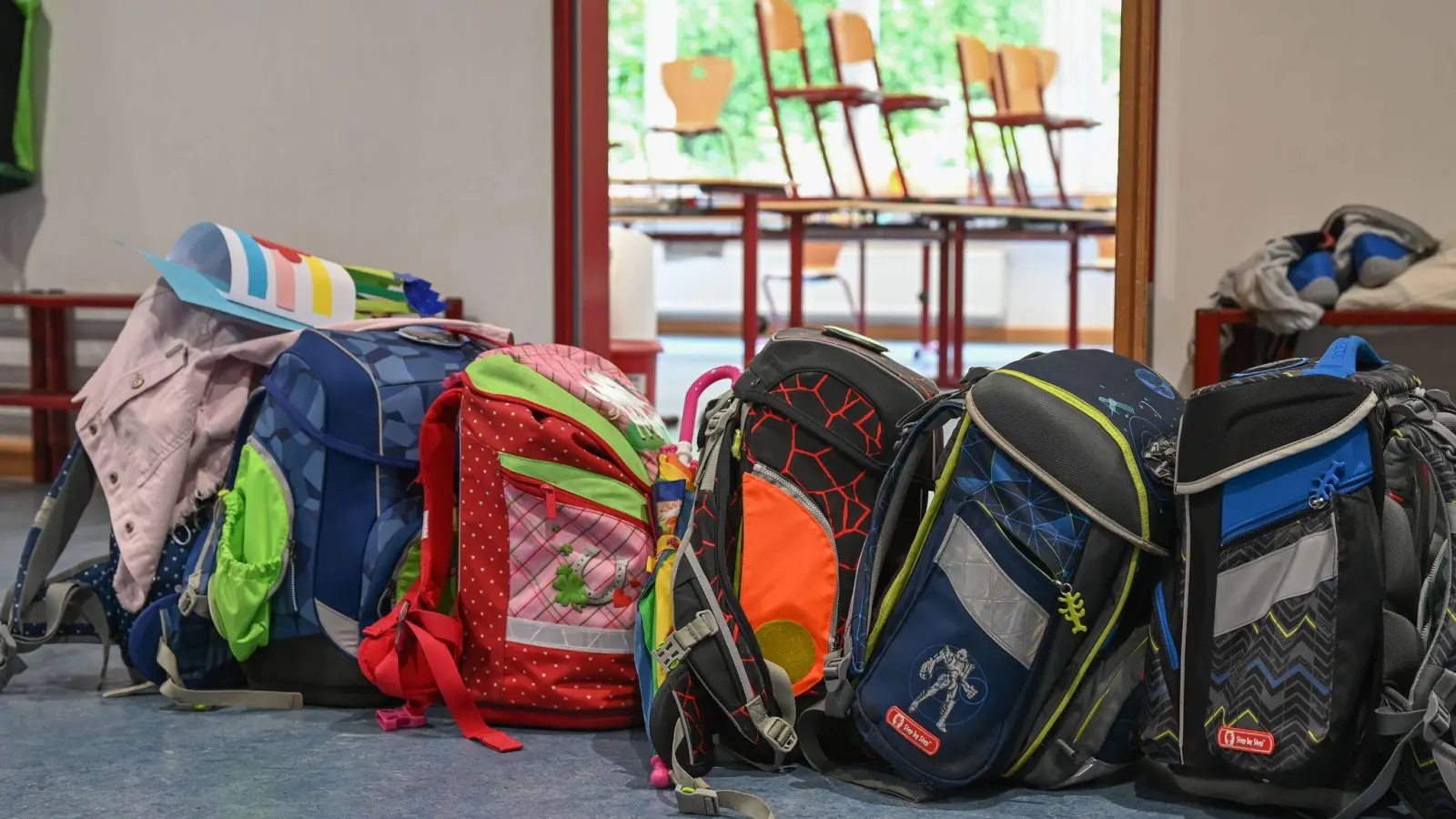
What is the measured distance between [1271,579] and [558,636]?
30.2 inches

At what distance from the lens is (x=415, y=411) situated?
164 cm

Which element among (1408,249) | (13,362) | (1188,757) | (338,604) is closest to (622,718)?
(338,604)

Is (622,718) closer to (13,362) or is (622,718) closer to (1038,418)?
(1038,418)

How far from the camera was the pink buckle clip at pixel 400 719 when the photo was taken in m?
1.56

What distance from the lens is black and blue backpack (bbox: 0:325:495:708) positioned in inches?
62.7

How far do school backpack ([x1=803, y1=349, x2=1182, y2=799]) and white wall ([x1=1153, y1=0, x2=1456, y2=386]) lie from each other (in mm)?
1366

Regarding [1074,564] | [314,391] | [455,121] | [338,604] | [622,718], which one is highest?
[455,121]

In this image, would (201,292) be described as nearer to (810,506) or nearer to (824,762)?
(810,506)

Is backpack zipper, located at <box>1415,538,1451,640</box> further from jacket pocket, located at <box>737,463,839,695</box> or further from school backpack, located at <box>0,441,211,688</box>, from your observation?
school backpack, located at <box>0,441,211,688</box>

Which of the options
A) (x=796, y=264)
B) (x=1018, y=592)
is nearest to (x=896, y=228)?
(x=796, y=264)

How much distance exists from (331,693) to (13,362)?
208cm

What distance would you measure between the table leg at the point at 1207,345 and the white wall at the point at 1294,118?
14cm

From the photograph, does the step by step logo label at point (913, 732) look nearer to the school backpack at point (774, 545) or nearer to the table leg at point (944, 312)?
the school backpack at point (774, 545)

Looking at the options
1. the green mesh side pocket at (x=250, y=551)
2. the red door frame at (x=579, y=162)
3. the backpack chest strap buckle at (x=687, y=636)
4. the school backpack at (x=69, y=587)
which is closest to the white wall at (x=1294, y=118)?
the red door frame at (x=579, y=162)
